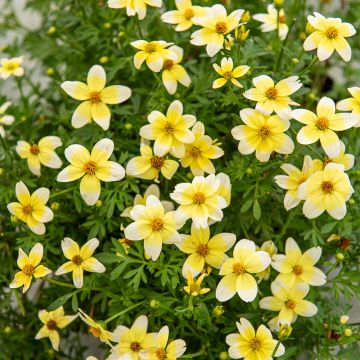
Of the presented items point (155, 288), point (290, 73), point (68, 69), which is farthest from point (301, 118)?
point (68, 69)

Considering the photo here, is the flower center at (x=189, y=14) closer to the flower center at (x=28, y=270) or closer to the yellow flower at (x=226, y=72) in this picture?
the yellow flower at (x=226, y=72)

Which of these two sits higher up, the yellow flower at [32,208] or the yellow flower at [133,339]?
the yellow flower at [32,208]

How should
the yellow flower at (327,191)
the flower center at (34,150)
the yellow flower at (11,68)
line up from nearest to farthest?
the yellow flower at (327,191), the flower center at (34,150), the yellow flower at (11,68)

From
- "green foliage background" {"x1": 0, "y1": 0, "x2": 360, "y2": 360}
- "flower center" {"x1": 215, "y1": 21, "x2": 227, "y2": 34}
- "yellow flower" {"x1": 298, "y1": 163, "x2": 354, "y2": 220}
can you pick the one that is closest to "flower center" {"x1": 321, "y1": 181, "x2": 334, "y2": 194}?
"yellow flower" {"x1": 298, "y1": 163, "x2": 354, "y2": 220}

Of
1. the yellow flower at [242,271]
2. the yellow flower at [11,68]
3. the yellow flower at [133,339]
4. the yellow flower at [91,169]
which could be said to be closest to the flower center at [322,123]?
the yellow flower at [242,271]

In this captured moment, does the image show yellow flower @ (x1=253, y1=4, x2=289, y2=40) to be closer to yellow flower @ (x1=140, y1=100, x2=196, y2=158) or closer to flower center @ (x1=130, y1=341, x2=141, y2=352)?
yellow flower @ (x1=140, y1=100, x2=196, y2=158)

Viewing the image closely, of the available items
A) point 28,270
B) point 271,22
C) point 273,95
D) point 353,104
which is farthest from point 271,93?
point 28,270

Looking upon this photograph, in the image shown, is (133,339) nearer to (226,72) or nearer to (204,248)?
(204,248)
